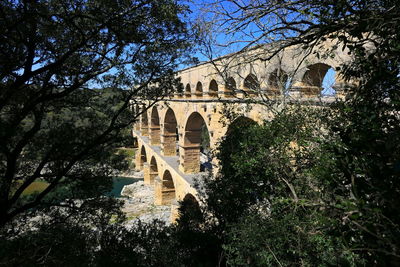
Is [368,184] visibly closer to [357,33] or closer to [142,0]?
[357,33]

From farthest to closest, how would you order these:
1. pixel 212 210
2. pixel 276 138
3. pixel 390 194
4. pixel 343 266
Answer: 1. pixel 212 210
2. pixel 276 138
3. pixel 343 266
4. pixel 390 194

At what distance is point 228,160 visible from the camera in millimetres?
4969

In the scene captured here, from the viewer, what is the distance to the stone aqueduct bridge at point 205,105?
599cm

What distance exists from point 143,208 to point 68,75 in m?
14.4

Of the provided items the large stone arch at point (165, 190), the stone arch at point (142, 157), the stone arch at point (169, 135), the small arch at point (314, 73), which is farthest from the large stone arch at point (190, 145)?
the stone arch at point (142, 157)

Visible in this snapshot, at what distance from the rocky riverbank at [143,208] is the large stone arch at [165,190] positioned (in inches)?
16.8

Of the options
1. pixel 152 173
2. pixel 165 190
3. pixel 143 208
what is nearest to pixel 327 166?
pixel 165 190

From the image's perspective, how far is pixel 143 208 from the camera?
17.5 meters

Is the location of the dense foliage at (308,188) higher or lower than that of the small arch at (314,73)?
lower

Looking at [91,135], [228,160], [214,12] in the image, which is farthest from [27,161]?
[214,12]

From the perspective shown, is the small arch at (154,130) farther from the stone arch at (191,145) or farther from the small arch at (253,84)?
the small arch at (253,84)

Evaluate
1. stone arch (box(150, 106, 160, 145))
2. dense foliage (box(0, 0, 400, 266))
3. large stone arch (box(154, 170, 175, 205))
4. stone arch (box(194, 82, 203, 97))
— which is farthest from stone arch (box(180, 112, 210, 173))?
stone arch (box(150, 106, 160, 145))

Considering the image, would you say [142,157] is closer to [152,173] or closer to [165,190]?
[152,173]

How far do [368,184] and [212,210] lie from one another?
420 cm
